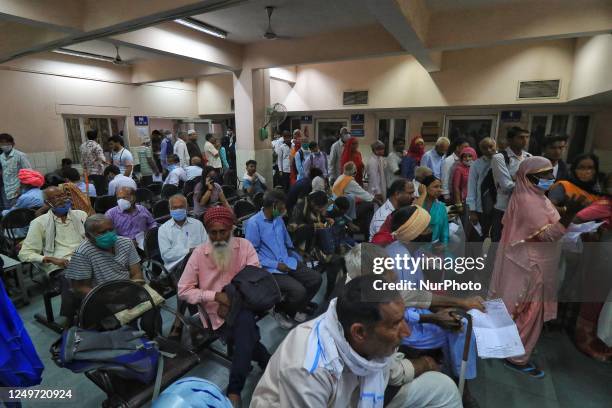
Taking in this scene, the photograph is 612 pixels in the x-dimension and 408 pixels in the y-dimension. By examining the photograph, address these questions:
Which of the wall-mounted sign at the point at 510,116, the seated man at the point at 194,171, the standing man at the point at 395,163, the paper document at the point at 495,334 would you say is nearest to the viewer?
the paper document at the point at 495,334

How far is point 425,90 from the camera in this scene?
793 cm

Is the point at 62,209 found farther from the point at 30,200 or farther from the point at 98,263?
the point at 30,200

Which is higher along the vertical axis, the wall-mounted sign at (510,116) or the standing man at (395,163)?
the wall-mounted sign at (510,116)

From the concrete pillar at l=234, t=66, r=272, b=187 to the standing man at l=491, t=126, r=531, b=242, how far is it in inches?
198

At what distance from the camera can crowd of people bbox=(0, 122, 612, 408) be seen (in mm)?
1189

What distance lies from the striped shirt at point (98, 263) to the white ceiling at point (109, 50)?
213 inches

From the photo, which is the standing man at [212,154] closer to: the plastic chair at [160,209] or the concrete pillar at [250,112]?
the concrete pillar at [250,112]

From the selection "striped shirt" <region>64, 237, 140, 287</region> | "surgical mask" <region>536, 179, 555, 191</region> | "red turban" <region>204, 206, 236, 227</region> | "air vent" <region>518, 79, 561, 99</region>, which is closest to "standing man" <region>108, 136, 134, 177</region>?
"striped shirt" <region>64, 237, 140, 287</region>

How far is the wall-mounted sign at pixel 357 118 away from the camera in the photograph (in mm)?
9570

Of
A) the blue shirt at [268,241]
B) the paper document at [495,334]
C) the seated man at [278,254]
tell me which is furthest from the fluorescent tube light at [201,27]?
the paper document at [495,334]

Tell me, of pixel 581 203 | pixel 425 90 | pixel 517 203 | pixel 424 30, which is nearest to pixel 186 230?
pixel 517 203

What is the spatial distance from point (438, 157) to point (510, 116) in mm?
4361

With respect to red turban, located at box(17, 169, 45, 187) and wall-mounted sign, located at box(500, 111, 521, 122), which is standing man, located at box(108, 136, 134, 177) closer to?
red turban, located at box(17, 169, 45, 187)

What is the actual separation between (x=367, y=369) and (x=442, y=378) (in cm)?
69
